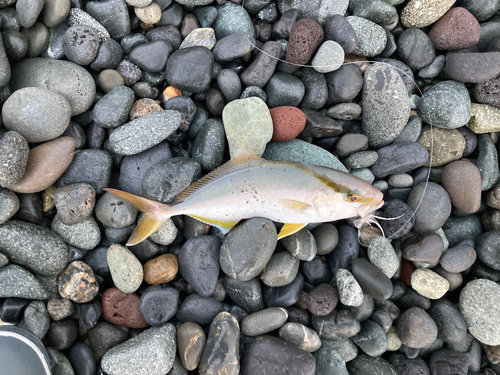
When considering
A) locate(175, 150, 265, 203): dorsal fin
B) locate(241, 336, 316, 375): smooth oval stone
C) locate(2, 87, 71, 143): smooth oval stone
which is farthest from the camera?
locate(175, 150, 265, 203): dorsal fin

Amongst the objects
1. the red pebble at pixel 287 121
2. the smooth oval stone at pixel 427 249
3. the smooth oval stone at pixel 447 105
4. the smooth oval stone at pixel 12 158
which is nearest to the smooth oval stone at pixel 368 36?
the smooth oval stone at pixel 447 105

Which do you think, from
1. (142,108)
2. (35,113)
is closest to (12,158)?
(35,113)

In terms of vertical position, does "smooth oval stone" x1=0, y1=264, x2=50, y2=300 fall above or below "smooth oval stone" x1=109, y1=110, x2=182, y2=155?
below

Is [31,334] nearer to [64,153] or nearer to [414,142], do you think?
[64,153]

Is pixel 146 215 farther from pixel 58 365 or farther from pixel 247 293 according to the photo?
pixel 58 365

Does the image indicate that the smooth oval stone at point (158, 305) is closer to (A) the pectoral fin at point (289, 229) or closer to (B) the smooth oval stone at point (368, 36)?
(A) the pectoral fin at point (289, 229)

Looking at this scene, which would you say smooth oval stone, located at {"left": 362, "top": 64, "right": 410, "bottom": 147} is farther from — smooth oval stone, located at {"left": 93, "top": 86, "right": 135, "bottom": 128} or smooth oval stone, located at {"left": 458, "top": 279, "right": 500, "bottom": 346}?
smooth oval stone, located at {"left": 93, "top": 86, "right": 135, "bottom": 128}

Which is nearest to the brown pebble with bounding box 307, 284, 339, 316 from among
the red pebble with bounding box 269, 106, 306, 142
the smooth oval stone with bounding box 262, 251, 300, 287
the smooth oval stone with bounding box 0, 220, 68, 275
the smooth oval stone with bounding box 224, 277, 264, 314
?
the smooth oval stone with bounding box 262, 251, 300, 287
